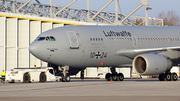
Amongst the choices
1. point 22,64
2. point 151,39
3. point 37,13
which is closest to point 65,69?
point 151,39

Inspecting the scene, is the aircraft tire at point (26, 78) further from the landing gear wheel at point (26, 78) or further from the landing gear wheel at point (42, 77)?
the landing gear wheel at point (42, 77)

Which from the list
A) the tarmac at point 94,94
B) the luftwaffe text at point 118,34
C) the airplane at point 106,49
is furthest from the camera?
the luftwaffe text at point 118,34

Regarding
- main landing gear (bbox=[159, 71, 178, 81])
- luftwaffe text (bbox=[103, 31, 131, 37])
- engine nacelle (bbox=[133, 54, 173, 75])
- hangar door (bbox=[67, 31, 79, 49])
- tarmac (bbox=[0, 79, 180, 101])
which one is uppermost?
luftwaffe text (bbox=[103, 31, 131, 37])

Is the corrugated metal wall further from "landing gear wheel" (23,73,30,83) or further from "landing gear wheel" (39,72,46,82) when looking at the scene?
"landing gear wheel" (39,72,46,82)

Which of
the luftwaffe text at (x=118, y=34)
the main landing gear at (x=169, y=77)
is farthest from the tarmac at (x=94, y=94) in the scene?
the main landing gear at (x=169, y=77)

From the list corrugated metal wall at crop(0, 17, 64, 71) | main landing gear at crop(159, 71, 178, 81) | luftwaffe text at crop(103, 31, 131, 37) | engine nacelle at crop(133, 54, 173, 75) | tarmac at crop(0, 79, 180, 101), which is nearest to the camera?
tarmac at crop(0, 79, 180, 101)

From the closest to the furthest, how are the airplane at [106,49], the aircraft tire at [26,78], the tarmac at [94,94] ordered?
the tarmac at [94,94]
the airplane at [106,49]
the aircraft tire at [26,78]

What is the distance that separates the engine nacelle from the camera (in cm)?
2356

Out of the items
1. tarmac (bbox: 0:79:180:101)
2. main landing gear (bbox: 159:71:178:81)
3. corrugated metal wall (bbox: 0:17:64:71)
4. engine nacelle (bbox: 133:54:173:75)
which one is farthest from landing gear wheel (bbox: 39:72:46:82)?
corrugated metal wall (bbox: 0:17:64:71)

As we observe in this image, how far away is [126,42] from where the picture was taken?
→ 26.2 meters

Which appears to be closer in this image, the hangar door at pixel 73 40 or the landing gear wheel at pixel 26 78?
the hangar door at pixel 73 40

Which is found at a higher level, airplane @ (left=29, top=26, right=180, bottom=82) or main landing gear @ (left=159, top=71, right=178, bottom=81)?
airplane @ (left=29, top=26, right=180, bottom=82)

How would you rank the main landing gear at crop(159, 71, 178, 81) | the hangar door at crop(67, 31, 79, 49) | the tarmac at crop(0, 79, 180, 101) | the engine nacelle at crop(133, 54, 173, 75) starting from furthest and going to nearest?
the main landing gear at crop(159, 71, 178, 81) → the hangar door at crop(67, 31, 79, 49) → the engine nacelle at crop(133, 54, 173, 75) → the tarmac at crop(0, 79, 180, 101)

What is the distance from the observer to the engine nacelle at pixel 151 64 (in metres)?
23.6
